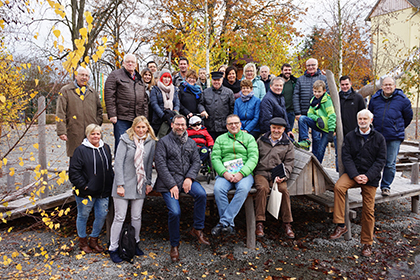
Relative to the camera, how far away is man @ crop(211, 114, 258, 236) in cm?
475

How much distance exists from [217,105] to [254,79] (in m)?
1.03

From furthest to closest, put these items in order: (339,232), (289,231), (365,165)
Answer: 1. (339,232)
2. (289,231)
3. (365,165)

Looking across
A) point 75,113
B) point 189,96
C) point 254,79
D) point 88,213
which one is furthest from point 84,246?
point 254,79

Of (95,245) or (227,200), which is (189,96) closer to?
(227,200)

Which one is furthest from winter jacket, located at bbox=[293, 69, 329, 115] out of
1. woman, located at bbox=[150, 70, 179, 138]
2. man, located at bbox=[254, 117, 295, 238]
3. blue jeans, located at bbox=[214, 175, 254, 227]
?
woman, located at bbox=[150, 70, 179, 138]

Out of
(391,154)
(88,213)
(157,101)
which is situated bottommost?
(88,213)

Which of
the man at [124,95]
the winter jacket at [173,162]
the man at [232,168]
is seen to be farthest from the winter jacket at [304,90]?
the man at [124,95]

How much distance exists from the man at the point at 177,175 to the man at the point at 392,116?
11.4ft

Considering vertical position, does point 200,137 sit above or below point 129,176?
above

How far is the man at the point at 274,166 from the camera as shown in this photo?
492 cm

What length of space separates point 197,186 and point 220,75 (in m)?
2.22

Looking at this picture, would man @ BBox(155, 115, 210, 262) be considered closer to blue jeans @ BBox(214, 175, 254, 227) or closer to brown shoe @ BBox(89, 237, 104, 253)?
blue jeans @ BBox(214, 175, 254, 227)

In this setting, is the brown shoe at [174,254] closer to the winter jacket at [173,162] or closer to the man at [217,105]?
the winter jacket at [173,162]

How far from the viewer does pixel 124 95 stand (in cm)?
554
